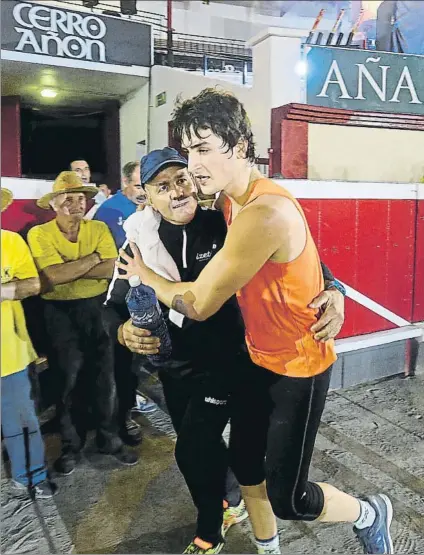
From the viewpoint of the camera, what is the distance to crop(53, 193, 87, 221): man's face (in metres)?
1.32

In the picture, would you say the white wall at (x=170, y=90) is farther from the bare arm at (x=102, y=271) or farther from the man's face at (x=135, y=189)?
the bare arm at (x=102, y=271)

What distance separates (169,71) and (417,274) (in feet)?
3.07

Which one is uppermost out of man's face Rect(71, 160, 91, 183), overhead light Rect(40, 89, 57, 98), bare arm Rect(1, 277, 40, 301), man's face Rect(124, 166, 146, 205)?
overhead light Rect(40, 89, 57, 98)

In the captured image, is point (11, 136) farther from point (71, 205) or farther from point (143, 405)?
point (143, 405)

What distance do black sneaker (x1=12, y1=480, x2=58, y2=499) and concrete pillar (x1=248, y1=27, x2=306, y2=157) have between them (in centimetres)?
97

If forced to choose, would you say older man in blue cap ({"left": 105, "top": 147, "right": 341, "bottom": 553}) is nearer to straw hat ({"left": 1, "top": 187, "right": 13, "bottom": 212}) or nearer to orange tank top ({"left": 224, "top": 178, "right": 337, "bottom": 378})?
orange tank top ({"left": 224, "top": 178, "right": 337, "bottom": 378})

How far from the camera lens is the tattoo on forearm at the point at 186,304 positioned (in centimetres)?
131

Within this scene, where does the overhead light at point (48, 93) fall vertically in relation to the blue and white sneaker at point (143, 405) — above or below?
above

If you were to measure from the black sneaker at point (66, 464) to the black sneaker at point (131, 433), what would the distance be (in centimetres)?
14

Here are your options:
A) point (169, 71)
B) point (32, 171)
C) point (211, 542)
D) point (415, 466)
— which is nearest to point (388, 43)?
point (169, 71)

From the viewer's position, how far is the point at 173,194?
1304mm

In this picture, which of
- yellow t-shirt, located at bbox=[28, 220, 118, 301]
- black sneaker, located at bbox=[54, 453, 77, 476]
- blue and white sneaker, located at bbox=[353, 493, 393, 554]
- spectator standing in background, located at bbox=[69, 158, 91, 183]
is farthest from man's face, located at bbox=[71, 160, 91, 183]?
blue and white sneaker, located at bbox=[353, 493, 393, 554]

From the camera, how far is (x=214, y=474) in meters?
1.41

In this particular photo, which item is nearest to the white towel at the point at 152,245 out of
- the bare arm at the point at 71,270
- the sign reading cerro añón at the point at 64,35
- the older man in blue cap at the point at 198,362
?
the older man in blue cap at the point at 198,362
